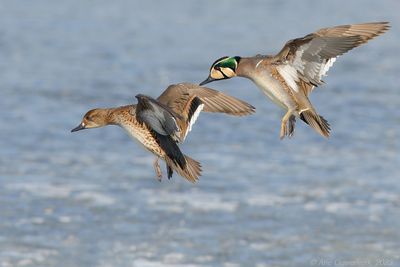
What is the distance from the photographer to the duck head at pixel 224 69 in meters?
7.08

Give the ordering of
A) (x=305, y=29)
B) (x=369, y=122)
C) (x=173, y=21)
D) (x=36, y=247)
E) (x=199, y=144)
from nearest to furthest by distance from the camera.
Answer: (x=36, y=247) < (x=199, y=144) < (x=369, y=122) < (x=305, y=29) < (x=173, y=21)

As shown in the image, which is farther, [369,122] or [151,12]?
[151,12]

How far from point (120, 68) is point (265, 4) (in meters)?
8.37

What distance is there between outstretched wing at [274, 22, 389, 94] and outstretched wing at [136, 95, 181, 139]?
858 millimetres

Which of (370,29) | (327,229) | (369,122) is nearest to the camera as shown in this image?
(370,29)

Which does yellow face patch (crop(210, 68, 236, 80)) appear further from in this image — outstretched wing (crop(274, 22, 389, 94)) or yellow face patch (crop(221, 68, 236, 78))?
outstretched wing (crop(274, 22, 389, 94))

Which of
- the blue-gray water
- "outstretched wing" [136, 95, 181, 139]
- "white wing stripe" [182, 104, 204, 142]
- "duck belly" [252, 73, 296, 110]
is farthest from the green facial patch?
the blue-gray water

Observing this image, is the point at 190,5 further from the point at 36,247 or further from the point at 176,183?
the point at 36,247

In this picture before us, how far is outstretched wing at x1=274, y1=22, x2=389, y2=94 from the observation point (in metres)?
6.92

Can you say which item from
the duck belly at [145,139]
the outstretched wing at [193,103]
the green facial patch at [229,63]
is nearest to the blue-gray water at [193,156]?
the outstretched wing at [193,103]

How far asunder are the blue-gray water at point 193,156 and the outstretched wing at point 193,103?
5.12 m

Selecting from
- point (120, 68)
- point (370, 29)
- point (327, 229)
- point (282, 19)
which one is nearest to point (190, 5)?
point (282, 19)

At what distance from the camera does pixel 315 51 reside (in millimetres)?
6969

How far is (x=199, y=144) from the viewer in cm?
1745
